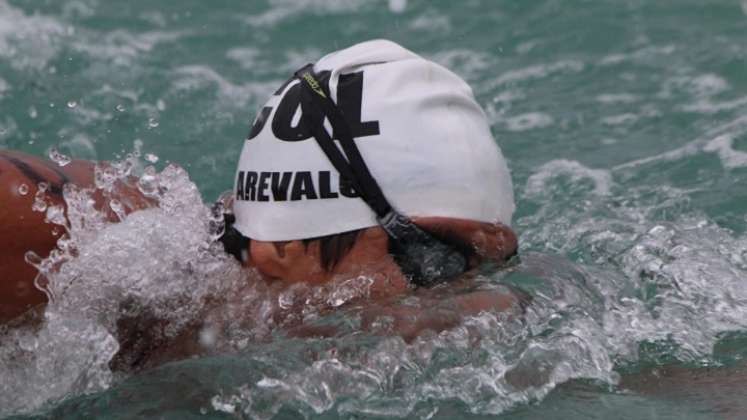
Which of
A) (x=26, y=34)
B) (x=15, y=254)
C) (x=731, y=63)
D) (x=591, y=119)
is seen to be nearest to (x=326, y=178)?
(x=15, y=254)

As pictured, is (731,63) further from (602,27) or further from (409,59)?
(409,59)

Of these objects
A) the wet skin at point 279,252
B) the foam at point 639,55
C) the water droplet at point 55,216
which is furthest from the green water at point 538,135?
the water droplet at point 55,216

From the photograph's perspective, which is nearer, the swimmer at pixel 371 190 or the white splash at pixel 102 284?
the white splash at pixel 102 284

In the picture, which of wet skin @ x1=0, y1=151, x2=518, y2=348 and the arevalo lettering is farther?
the arevalo lettering

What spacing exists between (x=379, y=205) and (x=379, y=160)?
0.34 feet

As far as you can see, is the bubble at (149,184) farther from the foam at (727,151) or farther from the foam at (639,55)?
the foam at (639,55)

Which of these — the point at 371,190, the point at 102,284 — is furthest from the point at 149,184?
the point at 371,190

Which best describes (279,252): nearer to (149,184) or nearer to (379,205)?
(379,205)

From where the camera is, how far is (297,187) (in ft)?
9.36

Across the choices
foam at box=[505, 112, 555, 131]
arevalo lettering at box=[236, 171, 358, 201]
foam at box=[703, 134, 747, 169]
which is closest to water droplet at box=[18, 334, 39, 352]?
arevalo lettering at box=[236, 171, 358, 201]

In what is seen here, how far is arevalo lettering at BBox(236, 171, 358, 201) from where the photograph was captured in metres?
2.84

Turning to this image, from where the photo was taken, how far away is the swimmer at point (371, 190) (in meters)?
2.83

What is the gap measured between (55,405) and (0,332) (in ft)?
0.65

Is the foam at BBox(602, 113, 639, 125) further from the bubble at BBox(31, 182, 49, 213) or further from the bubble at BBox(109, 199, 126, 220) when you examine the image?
the bubble at BBox(31, 182, 49, 213)
